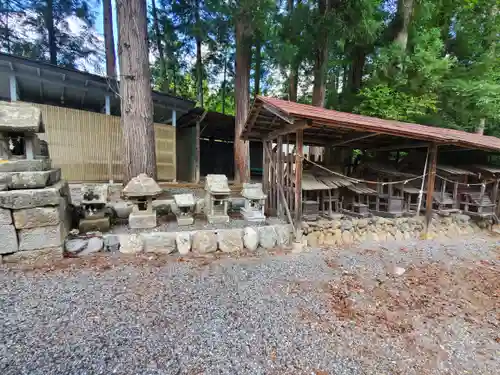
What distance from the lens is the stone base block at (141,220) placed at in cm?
384

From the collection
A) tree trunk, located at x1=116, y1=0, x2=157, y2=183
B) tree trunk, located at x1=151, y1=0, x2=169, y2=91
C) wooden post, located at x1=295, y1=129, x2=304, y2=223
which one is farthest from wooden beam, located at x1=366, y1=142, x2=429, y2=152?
tree trunk, located at x1=151, y1=0, x2=169, y2=91

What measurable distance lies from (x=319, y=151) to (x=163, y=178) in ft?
23.7

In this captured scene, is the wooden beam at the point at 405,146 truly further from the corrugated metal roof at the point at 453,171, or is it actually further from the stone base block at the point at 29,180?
the stone base block at the point at 29,180

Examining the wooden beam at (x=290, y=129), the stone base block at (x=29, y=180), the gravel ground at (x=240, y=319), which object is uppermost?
the wooden beam at (x=290, y=129)

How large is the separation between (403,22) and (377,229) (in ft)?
22.4

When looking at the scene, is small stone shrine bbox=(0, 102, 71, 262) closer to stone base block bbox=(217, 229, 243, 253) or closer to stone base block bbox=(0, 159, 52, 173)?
stone base block bbox=(0, 159, 52, 173)

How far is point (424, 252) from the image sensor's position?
4602mm

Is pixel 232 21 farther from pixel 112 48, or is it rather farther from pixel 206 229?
pixel 206 229

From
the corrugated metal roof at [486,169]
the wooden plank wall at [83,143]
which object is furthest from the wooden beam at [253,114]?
the corrugated metal roof at [486,169]

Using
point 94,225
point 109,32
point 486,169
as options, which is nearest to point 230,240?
point 94,225

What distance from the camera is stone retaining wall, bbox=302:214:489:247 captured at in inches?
185

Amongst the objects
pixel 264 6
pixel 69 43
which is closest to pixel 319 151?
pixel 264 6

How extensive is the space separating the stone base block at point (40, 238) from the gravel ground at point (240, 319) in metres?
0.30

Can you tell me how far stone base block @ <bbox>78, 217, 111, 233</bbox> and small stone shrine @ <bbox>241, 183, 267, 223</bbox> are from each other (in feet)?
7.92
